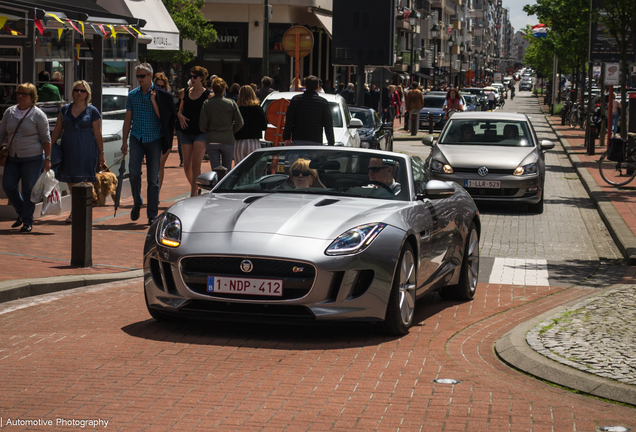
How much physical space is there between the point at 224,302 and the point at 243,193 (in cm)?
129

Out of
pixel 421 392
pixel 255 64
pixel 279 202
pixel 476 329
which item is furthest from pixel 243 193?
pixel 255 64

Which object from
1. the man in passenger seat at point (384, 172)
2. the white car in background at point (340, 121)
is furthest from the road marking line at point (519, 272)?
the white car in background at point (340, 121)

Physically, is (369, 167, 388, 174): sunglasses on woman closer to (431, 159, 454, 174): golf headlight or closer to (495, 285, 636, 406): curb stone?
(495, 285, 636, 406): curb stone

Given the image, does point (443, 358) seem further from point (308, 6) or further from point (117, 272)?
point (308, 6)

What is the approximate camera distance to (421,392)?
5320 millimetres

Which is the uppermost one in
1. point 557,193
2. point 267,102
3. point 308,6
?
point 308,6

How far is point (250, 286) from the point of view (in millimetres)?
6215

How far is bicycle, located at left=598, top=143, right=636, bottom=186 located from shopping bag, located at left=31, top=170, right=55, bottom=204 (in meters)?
11.8

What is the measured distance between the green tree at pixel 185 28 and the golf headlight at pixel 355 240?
29289 mm

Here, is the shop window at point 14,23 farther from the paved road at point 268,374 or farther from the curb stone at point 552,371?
the curb stone at point 552,371

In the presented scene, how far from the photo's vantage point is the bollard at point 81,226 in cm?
915

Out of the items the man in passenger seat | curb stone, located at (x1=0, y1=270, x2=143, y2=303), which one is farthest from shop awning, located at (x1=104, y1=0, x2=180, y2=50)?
the man in passenger seat

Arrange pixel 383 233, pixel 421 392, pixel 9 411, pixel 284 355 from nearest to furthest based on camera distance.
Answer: pixel 9 411, pixel 421 392, pixel 284 355, pixel 383 233

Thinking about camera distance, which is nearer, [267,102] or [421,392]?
[421,392]
